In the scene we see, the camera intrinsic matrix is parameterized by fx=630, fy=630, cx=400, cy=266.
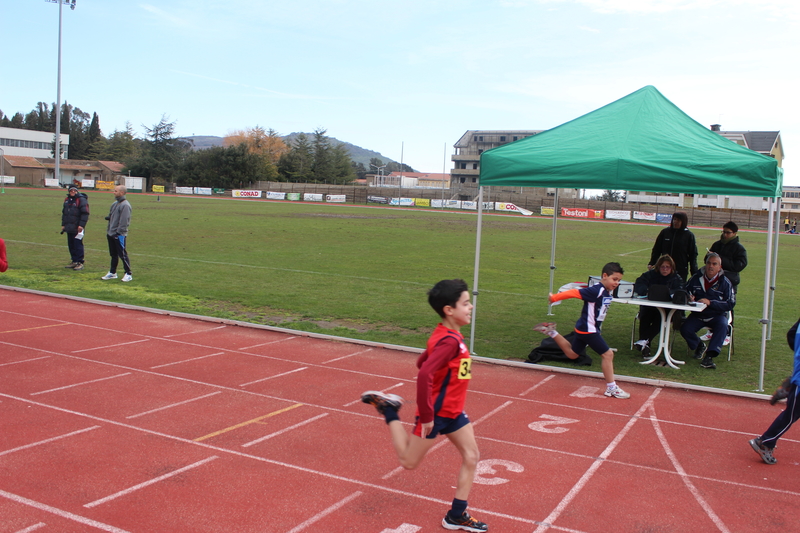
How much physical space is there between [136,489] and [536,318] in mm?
8590

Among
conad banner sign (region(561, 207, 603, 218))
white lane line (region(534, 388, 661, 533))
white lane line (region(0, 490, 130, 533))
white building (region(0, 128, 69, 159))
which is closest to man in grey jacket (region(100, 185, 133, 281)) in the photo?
white lane line (region(0, 490, 130, 533))

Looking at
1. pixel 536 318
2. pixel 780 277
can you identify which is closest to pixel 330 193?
pixel 780 277

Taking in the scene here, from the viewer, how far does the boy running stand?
4.09 m

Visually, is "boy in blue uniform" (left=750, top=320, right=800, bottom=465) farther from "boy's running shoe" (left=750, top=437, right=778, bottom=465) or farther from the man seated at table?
the man seated at table

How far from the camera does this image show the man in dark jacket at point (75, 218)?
15.4m

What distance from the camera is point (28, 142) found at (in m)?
111

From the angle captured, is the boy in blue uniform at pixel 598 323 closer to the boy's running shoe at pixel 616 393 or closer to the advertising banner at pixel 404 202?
the boy's running shoe at pixel 616 393

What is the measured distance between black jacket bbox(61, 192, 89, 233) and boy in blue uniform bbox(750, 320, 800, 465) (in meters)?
14.9

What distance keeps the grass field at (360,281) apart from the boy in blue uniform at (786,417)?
8.50ft

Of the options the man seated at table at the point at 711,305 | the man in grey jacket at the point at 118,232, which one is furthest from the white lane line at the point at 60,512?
the man in grey jacket at the point at 118,232

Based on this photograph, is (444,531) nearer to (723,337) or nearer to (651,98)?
(723,337)

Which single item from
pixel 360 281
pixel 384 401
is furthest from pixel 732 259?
pixel 360 281

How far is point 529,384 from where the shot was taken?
25.7 ft

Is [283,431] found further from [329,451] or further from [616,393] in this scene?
[616,393]
